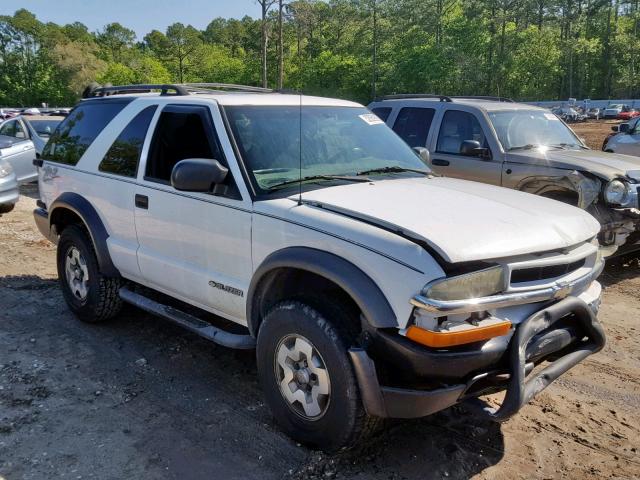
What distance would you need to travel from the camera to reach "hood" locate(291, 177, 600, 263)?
2697 mm

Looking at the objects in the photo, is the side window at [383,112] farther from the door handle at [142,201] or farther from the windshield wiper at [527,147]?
the door handle at [142,201]

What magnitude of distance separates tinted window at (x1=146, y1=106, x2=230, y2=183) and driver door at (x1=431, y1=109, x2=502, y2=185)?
425cm

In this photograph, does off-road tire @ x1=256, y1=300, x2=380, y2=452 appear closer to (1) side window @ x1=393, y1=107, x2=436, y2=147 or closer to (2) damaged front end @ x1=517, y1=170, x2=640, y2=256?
(2) damaged front end @ x1=517, y1=170, x2=640, y2=256

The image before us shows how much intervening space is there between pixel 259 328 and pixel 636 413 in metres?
2.43

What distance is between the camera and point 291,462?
3041mm

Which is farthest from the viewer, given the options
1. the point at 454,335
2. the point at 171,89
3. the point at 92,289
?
the point at 92,289

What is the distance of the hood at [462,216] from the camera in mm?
2697

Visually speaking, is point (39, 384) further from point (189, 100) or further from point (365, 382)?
point (365, 382)

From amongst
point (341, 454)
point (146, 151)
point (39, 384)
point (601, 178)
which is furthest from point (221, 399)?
point (601, 178)

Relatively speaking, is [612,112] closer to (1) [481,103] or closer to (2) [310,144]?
(1) [481,103]

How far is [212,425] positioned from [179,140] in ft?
6.32

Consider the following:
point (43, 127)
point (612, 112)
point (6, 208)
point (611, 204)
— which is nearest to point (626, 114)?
point (612, 112)

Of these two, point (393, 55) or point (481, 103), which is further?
point (393, 55)

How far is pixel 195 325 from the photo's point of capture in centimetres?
377
